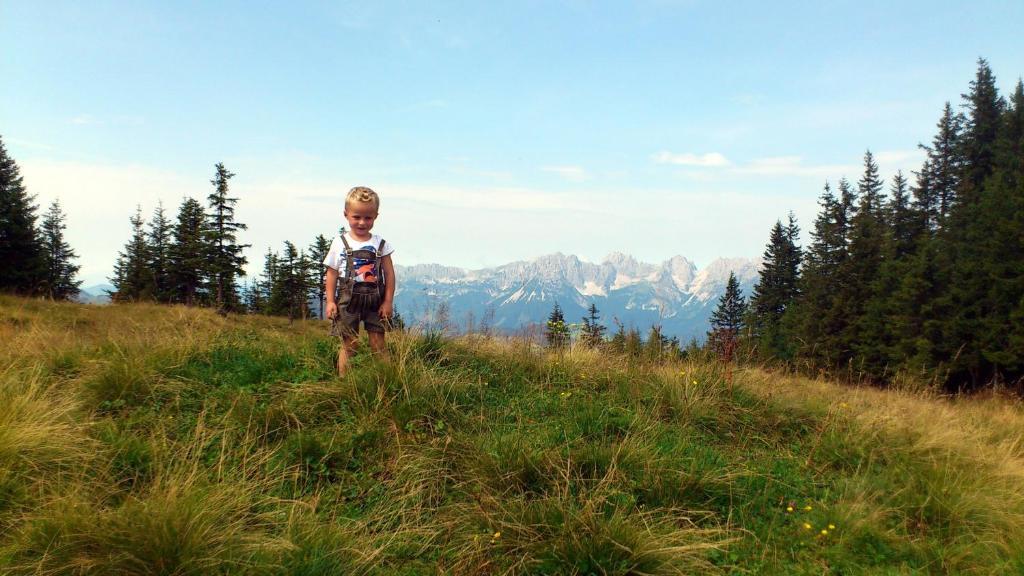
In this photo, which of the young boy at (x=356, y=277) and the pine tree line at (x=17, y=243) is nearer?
the young boy at (x=356, y=277)

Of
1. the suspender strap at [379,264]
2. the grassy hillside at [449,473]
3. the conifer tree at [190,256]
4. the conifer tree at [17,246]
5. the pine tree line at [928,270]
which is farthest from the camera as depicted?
the conifer tree at [190,256]

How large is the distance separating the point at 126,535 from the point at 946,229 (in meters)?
44.4

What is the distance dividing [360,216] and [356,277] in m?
0.64

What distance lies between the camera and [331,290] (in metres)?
5.23

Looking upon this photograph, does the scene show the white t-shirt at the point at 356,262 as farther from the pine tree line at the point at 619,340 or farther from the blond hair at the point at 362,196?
the pine tree line at the point at 619,340

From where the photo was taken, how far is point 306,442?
3.76 metres

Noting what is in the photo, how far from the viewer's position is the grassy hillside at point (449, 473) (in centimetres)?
259

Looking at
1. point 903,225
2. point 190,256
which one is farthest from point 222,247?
point 903,225

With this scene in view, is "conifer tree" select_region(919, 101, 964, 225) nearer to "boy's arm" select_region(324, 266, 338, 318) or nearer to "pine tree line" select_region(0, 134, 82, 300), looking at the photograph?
"boy's arm" select_region(324, 266, 338, 318)

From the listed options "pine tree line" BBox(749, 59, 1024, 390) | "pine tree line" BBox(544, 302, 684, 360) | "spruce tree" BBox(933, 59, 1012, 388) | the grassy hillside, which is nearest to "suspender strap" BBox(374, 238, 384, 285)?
the grassy hillside

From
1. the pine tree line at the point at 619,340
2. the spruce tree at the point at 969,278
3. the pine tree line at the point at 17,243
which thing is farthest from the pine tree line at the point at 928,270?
the pine tree line at the point at 17,243

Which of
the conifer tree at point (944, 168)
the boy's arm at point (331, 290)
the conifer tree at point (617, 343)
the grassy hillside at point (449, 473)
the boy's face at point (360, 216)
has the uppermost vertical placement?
the conifer tree at point (944, 168)

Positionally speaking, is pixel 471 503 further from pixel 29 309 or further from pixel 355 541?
pixel 29 309

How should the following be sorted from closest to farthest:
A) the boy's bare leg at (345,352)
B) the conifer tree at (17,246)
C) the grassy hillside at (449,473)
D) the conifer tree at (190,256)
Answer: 1. the grassy hillside at (449,473)
2. the boy's bare leg at (345,352)
3. the conifer tree at (17,246)
4. the conifer tree at (190,256)
